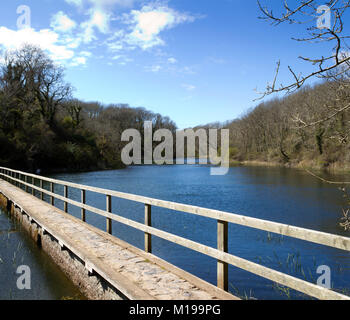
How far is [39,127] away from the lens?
148 ft

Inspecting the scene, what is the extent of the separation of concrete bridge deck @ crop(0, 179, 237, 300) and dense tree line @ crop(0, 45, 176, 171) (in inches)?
1305

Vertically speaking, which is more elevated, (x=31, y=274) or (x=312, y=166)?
(x=312, y=166)

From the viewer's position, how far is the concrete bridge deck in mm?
3908

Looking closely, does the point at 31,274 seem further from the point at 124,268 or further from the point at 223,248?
the point at 223,248

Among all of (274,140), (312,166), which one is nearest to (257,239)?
(312,166)

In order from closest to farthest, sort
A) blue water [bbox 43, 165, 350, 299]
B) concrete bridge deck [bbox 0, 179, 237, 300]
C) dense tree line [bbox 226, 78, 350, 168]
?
1. concrete bridge deck [bbox 0, 179, 237, 300]
2. blue water [bbox 43, 165, 350, 299]
3. dense tree line [bbox 226, 78, 350, 168]

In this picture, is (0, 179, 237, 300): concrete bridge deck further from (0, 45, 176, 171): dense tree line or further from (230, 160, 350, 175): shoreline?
(0, 45, 176, 171): dense tree line

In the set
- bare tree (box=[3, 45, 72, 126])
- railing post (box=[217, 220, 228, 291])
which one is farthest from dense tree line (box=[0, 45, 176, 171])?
railing post (box=[217, 220, 228, 291])

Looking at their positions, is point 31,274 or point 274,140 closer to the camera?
point 31,274

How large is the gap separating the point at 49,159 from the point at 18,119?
649cm

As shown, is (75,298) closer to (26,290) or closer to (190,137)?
(26,290)

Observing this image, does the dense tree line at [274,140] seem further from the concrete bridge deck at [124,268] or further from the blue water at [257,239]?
the concrete bridge deck at [124,268]

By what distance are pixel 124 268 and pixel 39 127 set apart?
44.6 m

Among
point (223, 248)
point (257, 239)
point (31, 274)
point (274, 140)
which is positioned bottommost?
point (257, 239)
